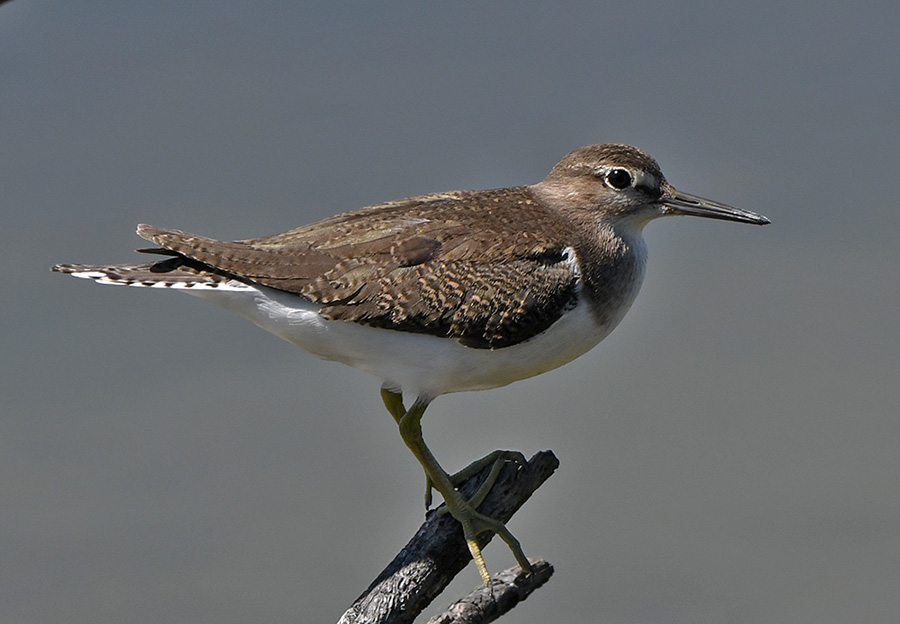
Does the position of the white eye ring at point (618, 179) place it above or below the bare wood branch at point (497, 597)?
above

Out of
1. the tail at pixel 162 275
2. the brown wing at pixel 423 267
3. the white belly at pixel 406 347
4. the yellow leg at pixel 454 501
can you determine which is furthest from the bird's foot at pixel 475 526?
the tail at pixel 162 275

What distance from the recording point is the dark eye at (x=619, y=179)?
7.56 metres

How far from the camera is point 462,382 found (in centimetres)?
688

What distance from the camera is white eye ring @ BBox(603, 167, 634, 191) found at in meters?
7.56

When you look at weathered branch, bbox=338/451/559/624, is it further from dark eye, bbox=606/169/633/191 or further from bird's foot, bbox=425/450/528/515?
dark eye, bbox=606/169/633/191

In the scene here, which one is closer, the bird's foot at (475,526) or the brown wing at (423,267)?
the brown wing at (423,267)

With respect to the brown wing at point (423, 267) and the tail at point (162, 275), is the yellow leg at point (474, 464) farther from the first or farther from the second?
the tail at point (162, 275)

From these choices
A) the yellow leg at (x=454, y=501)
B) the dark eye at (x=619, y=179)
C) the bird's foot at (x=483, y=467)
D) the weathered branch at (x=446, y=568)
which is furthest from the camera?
the dark eye at (x=619, y=179)

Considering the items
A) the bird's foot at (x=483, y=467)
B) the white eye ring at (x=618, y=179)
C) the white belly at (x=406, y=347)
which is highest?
the white eye ring at (x=618, y=179)

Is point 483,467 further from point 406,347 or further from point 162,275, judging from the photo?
point 162,275

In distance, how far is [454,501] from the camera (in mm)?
7031

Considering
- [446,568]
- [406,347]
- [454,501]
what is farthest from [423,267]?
[446,568]

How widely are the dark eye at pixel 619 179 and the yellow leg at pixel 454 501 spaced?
196 centimetres

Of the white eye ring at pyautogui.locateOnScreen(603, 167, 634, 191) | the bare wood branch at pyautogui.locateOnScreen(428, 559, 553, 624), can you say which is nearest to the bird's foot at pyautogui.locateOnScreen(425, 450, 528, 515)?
the bare wood branch at pyautogui.locateOnScreen(428, 559, 553, 624)
